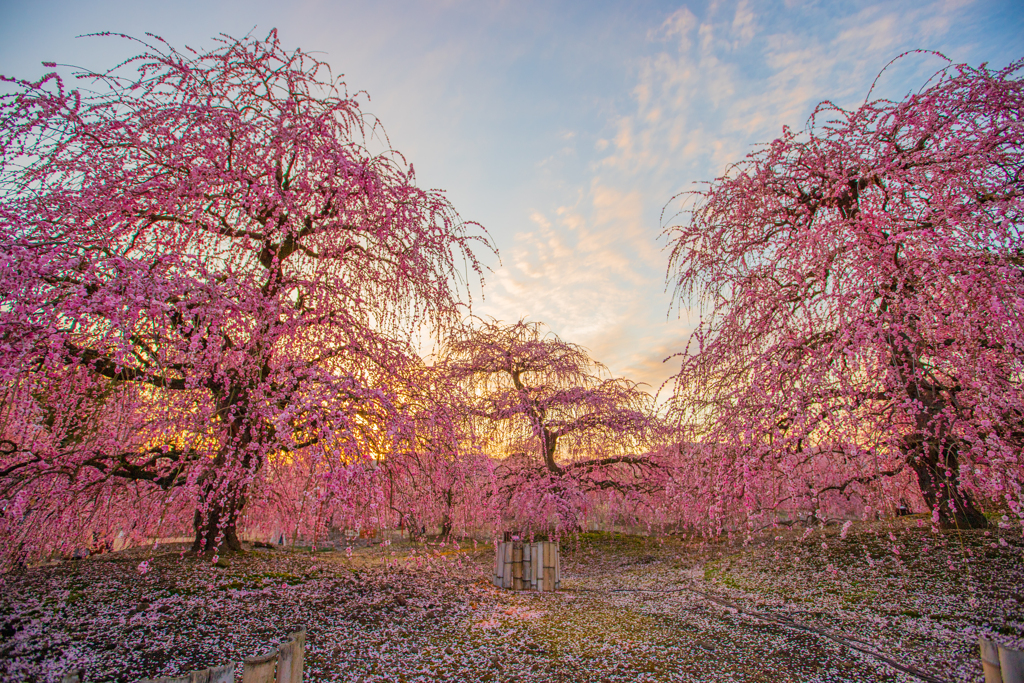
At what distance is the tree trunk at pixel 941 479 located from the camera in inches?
183

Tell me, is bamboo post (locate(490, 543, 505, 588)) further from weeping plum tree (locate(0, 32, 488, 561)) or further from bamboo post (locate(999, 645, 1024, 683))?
bamboo post (locate(999, 645, 1024, 683))

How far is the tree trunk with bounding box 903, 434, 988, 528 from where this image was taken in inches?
183

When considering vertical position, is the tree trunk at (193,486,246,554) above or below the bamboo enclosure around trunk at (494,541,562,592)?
above

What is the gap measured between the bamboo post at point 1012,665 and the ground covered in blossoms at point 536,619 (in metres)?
2.51

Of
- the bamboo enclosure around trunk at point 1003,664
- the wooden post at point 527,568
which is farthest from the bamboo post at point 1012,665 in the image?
the wooden post at point 527,568

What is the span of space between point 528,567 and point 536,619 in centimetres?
226

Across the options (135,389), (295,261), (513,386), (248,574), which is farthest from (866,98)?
(248,574)

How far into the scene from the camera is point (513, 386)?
13195 millimetres

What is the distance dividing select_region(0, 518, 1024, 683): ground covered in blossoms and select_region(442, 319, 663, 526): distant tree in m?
3.03

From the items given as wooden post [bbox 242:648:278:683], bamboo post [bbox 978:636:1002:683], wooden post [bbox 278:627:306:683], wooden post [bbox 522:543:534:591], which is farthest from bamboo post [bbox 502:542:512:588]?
bamboo post [bbox 978:636:1002:683]

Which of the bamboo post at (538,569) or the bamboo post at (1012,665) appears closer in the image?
the bamboo post at (1012,665)

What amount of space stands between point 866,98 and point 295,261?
743 centimetres

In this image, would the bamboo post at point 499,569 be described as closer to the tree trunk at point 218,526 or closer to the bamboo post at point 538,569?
the bamboo post at point 538,569

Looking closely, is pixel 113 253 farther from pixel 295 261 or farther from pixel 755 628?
pixel 755 628
